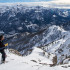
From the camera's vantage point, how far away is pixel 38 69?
17.9 m

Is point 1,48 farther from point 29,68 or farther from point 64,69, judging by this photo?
point 64,69

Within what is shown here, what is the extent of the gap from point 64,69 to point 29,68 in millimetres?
4107

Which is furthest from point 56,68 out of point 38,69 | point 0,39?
point 0,39

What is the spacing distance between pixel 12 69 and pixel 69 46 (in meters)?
161

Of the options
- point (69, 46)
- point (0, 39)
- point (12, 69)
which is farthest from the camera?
point (69, 46)

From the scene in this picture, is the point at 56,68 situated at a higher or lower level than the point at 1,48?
lower

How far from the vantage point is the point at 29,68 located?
A: 18234 millimetres

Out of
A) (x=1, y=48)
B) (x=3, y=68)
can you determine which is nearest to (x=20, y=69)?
(x=3, y=68)

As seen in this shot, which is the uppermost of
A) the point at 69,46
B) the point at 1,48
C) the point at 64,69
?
the point at 1,48

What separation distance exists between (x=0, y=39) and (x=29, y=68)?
4.94 m

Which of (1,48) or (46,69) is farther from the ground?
(1,48)

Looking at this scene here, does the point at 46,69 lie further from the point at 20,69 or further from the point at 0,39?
the point at 0,39

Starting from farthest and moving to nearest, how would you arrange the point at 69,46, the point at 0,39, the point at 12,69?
the point at 69,46 → the point at 0,39 → the point at 12,69

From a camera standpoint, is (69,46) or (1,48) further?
(69,46)
